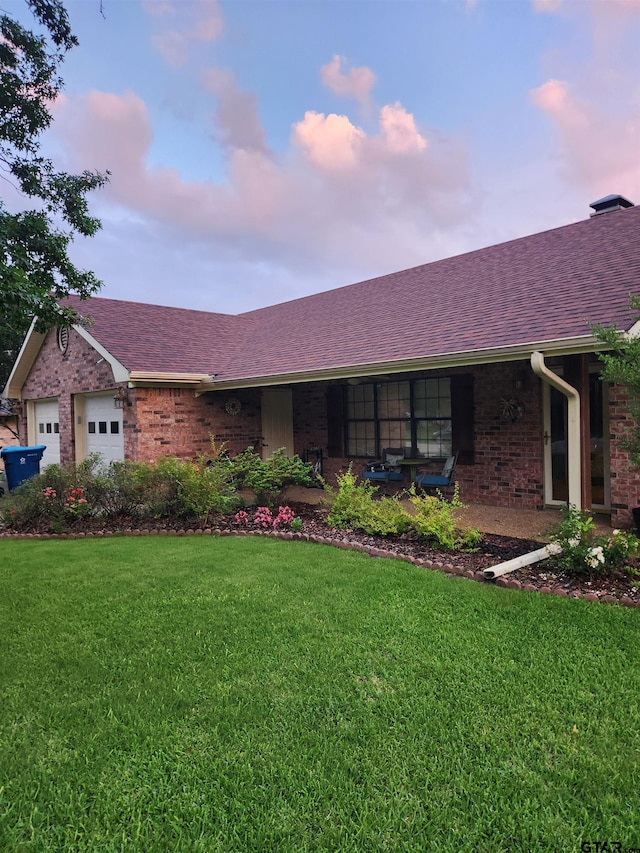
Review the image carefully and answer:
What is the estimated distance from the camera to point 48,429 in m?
14.1

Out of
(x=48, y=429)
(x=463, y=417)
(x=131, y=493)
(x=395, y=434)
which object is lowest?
(x=131, y=493)

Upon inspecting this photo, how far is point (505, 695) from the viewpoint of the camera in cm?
294

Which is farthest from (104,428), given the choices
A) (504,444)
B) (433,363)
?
(504,444)

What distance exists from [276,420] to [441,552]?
7291 millimetres

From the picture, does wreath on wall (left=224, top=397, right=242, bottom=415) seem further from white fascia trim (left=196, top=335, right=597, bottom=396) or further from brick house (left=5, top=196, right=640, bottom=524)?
white fascia trim (left=196, top=335, right=597, bottom=396)

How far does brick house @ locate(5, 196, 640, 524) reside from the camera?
7.04 metres

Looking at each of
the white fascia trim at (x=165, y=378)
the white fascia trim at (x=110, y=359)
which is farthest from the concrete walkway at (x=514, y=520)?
the white fascia trim at (x=110, y=359)

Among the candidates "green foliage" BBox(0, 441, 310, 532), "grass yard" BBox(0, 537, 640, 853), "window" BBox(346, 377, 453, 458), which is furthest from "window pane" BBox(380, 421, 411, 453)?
"grass yard" BBox(0, 537, 640, 853)

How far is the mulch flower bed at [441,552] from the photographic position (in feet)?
14.8

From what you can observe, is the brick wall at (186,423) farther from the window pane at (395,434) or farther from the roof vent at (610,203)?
the roof vent at (610,203)

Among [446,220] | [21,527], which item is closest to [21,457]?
[21,527]

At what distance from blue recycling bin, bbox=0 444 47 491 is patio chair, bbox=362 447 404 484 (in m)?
7.68

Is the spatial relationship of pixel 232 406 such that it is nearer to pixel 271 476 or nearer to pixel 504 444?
pixel 271 476

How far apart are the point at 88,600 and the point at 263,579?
161cm
